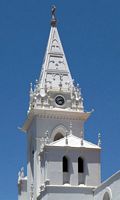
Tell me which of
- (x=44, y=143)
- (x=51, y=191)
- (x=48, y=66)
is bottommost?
(x=51, y=191)

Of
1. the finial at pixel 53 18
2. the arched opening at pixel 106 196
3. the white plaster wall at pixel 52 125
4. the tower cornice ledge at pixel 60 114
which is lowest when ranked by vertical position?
the arched opening at pixel 106 196

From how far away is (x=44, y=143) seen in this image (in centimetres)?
5078

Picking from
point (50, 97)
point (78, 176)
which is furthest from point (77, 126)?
point (78, 176)

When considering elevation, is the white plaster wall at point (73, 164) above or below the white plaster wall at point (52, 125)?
below

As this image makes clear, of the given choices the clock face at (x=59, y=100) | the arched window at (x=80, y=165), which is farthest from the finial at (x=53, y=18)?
the arched window at (x=80, y=165)

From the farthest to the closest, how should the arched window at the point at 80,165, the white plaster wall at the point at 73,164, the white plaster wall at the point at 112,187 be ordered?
1. the arched window at the point at 80,165
2. the white plaster wall at the point at 73,164
3. the white plaster wall at the point at 112,187

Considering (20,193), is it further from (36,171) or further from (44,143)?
(44,143)

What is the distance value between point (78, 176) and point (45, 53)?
47.1 ft

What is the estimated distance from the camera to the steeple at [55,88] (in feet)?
181

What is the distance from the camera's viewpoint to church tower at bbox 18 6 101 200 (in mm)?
48688

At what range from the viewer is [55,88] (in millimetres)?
55781

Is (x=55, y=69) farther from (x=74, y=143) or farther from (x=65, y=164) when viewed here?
(x=65, y=164)

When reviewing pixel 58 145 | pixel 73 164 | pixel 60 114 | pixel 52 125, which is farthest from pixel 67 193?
pixel 60 114

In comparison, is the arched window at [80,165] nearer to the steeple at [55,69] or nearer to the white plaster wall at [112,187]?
the white plaster wall at [112,187]
